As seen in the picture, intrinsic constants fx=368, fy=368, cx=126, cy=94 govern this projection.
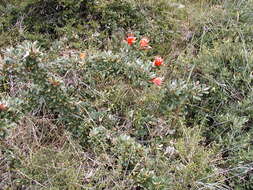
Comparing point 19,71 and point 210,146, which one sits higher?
point 19,71

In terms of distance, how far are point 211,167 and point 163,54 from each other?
4.82ft

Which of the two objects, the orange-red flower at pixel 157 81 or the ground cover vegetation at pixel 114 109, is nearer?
the ground cover vegetation at pixel 114 109

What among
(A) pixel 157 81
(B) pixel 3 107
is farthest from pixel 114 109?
(B) pixel 3 107

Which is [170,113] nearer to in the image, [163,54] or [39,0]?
[163,54]

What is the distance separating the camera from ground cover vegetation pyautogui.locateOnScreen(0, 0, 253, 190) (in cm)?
234

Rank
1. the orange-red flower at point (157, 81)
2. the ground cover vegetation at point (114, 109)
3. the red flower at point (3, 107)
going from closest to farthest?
1. the red flower at point (3, 107)
2. the ground cover vegetation at point (114, 109)
3. the orange-red flower at point (157, 81)

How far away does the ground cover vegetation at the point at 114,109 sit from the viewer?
2344mm

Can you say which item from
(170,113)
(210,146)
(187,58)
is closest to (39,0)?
(187,58)

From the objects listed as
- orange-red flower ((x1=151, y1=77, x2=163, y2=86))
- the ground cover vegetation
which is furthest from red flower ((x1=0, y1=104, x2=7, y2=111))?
orange-red flower ((x1=151, y1=77, x2=163, y2=86))

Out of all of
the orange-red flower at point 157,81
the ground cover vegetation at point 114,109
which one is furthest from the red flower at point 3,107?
the orange-red flower at point 157,81

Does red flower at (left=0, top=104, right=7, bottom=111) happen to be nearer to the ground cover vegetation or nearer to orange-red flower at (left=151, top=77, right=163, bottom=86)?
the ground cover vegetation

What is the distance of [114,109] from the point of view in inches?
114

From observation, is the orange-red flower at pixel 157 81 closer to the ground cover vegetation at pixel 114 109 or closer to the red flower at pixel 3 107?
the ground cover vegetation at pixel 114 109

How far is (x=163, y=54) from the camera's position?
3639 millimetres
